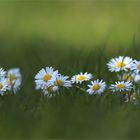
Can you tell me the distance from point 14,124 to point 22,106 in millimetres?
330

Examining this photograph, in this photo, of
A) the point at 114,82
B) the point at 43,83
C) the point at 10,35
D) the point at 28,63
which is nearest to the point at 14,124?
the point at 43,83

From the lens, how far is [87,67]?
3459 millimetres

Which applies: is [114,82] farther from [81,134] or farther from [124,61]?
[81,134]

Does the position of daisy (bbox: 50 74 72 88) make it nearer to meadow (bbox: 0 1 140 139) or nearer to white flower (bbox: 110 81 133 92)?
meadow (bbox: 0 1 140 139)

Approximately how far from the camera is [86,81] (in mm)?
3113

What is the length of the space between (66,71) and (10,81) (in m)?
0.40

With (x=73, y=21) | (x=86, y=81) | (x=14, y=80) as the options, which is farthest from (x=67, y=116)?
(x=73, y=21)

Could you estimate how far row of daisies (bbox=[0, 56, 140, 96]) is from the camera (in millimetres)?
2965

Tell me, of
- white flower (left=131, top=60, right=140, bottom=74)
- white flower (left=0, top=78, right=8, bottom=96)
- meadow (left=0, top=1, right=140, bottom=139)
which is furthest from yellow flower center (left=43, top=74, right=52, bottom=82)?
white flower (left=131, top=60, right=140, bottom=74)

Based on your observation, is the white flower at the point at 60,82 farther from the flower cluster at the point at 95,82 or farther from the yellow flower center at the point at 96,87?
the yellow flower center at the point at 96,87

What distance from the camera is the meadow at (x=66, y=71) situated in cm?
247

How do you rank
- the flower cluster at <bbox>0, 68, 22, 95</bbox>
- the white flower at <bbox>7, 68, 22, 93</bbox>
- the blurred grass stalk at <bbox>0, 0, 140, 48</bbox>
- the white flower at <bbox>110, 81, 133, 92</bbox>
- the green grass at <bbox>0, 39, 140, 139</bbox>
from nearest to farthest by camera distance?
the green grass at <bbox>0, 39, 140, 139</bbox> → the white flower at <bbox>110, 81, 133, 92</bbox> → the flower cluster at <bbox>0, 68, 22, 95</bbox> → the white flower at <bbox>7, 68, 22, 93</bbox> → the blurred grass stalk at <bbox>0, 0, 140, 48</bbox>

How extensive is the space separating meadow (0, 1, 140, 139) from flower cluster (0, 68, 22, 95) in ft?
0.14

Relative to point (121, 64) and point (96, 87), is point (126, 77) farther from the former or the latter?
point (96, 87)
